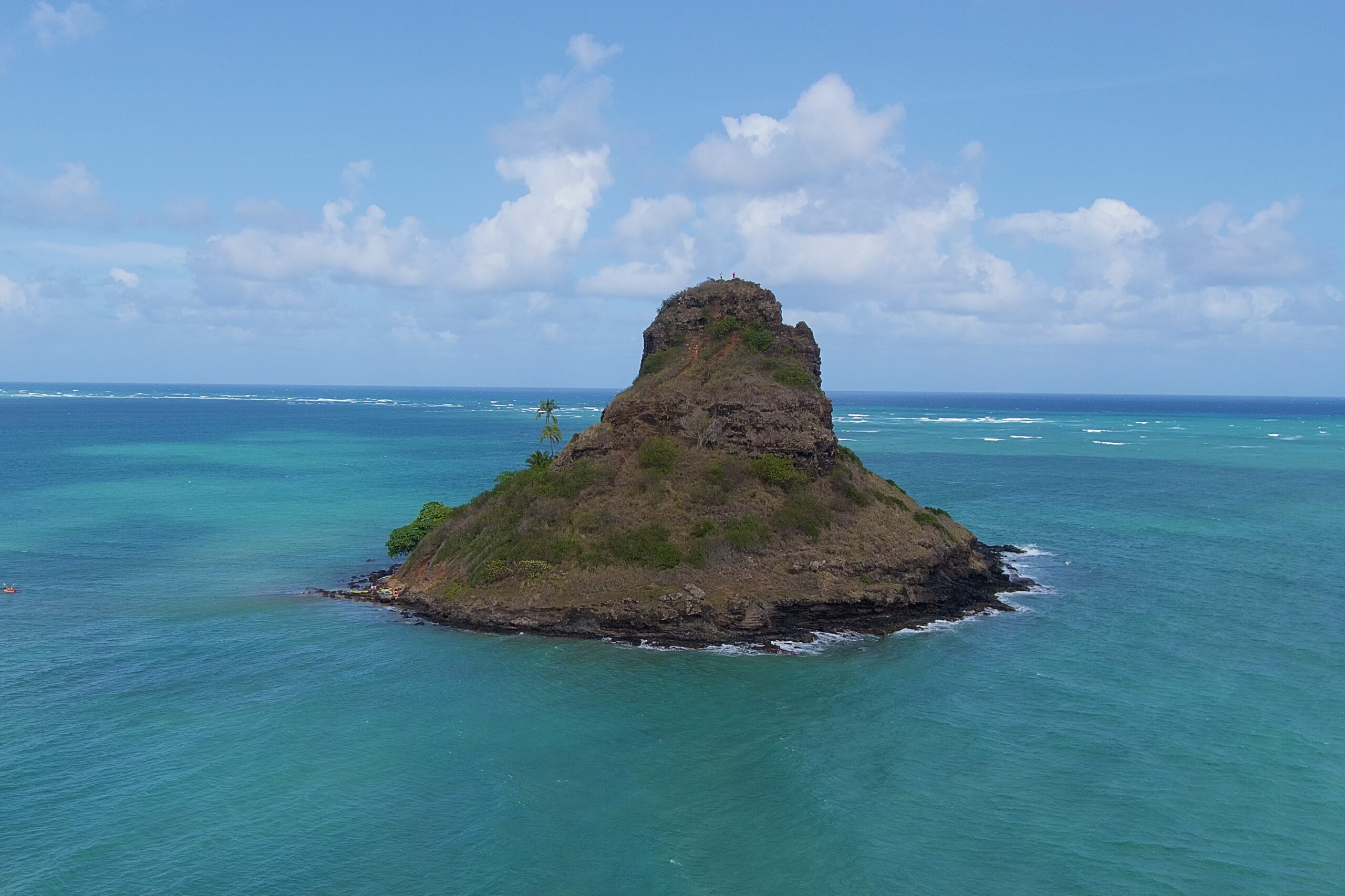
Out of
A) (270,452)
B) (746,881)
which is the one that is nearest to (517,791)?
(746,881)

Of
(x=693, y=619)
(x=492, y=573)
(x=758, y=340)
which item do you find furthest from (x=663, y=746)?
(x=758, y=340)

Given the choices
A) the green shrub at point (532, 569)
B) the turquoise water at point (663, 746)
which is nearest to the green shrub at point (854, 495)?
the turquoise water at point (663, 746)

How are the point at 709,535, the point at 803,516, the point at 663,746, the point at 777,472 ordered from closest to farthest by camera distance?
the point at 663,746 → the point at 709,535 → the point at 803,516 → the point at 777,472

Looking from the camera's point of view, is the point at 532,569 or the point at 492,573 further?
the point at 492,573

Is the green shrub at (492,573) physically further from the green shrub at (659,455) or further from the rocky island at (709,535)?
the green shrub at (659,455)

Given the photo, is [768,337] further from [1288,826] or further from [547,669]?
[1288,826]

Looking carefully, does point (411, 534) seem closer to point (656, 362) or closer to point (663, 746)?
point (656, 362)
